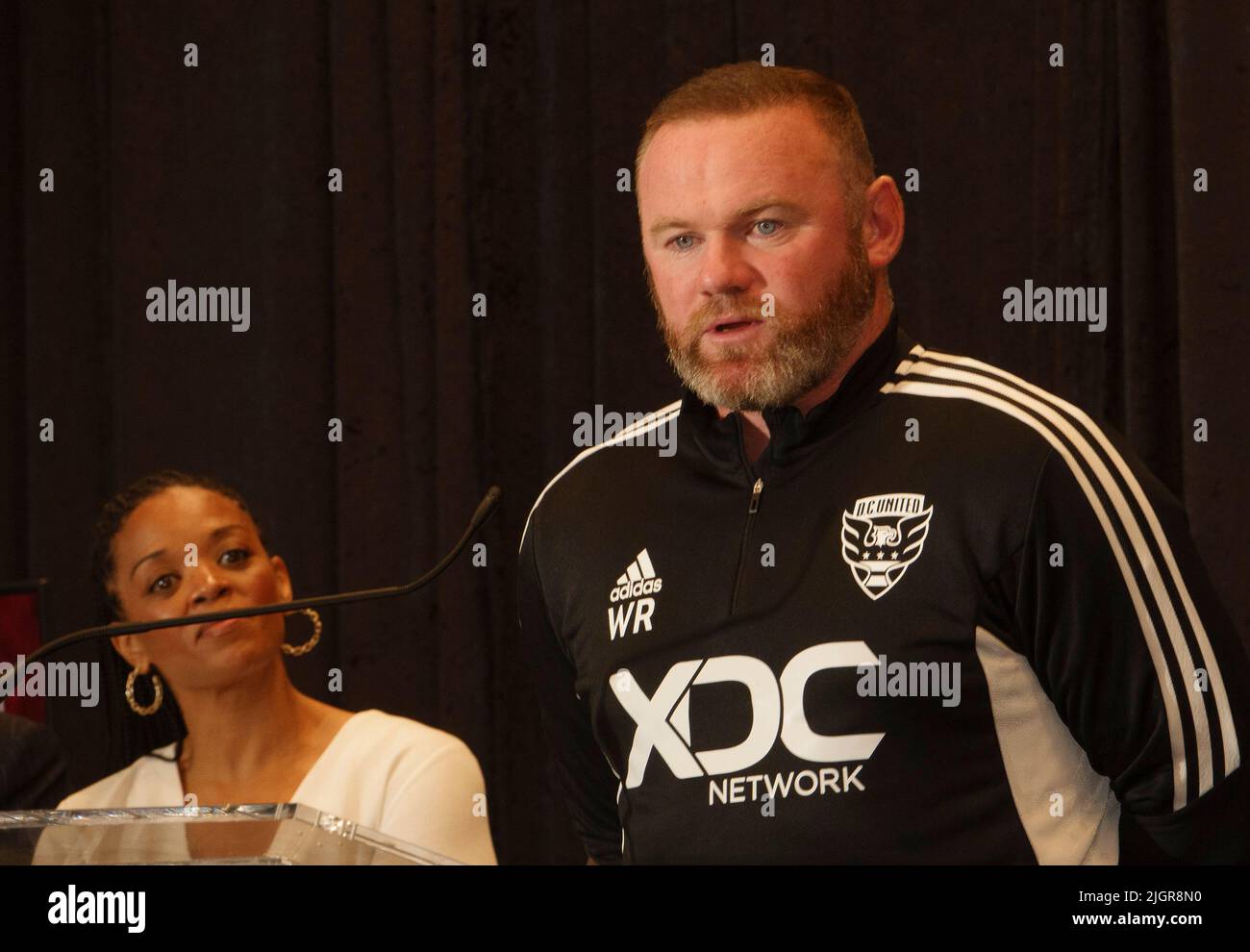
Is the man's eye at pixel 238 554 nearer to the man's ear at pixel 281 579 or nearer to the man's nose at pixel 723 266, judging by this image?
the man's ear at pixel 281 579

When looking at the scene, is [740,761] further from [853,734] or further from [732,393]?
[732,393]

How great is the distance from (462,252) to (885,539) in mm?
1363

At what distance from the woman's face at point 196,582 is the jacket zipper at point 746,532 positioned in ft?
2.68

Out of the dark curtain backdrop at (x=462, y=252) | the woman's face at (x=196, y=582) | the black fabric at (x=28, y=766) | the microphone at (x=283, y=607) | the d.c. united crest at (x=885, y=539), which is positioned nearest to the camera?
the microphone at (x=283, y=607)

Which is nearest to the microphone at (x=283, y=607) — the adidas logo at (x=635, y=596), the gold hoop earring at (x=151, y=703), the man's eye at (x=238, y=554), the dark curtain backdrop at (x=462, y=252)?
the adidas logo at (x=635, y=596)

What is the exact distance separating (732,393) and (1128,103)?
100 centimetres

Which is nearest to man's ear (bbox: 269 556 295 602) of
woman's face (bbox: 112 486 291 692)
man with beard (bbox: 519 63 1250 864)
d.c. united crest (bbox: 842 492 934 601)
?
woman's face (bbox: 112 486 291 692)

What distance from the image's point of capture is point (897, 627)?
1.31m

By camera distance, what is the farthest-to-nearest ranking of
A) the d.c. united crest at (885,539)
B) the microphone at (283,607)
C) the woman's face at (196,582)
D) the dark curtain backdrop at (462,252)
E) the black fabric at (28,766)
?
the dark curtain backdrop at (462,252)
the woman's face at (196,582)
the black fabric at (28,766)
the d.c. united crest at (885,539)
the microphone at (283,607)

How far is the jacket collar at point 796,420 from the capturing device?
1.44 meters

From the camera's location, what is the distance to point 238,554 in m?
2.08

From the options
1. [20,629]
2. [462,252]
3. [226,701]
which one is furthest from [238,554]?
[462,252]

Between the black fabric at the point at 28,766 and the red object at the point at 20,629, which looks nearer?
A: the black fabric at the point at 28,766
